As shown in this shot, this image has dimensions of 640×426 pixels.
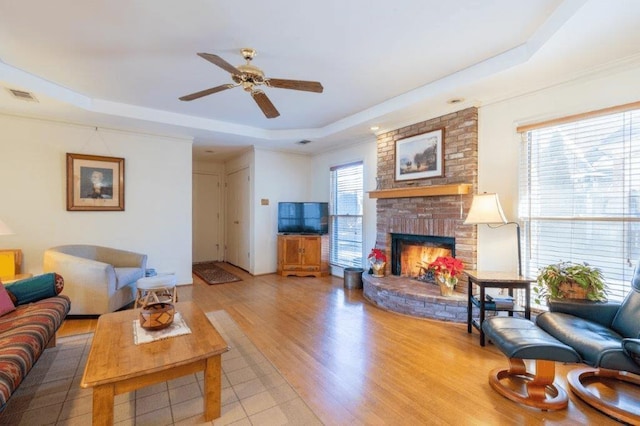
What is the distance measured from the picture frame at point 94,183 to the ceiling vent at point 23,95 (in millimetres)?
962

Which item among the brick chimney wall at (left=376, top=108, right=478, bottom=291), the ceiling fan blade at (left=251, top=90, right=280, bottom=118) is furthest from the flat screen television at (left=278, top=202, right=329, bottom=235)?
the ceiling fan blade at (left=251, top=90, right=280, bottom=118)

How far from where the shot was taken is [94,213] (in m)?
4.38

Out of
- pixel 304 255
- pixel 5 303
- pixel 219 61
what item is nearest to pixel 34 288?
pixel 5 303

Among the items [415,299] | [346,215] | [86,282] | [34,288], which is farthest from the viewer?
[346,215]

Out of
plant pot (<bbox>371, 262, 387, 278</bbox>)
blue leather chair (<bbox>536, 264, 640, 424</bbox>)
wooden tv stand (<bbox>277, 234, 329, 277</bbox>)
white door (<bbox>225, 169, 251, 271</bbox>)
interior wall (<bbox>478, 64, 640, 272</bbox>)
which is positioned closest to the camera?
blue leather chair (<bbox>536, 264, 640, 424</bbox>)

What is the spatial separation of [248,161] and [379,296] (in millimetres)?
3793

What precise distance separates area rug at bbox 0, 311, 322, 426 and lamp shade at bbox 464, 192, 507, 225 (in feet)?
7.74

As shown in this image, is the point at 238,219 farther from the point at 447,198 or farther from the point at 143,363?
the point at 143,363

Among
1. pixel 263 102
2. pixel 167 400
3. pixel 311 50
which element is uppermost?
pixel 311 50

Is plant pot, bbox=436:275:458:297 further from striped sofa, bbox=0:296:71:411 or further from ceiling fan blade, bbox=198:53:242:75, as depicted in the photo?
striped sofa, bbox=0:296:71:411

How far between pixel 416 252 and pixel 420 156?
137 cm

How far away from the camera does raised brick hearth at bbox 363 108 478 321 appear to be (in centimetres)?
344

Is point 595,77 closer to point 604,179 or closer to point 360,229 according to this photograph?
point 604,179

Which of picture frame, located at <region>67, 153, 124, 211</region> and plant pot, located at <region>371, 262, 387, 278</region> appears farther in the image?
plant pot, located at <region>371, 262, 387, 278</region>
